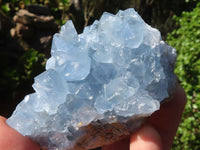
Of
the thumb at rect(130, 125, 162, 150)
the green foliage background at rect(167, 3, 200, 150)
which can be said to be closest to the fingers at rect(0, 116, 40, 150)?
the thumb at rect(130, 125, 162, 150)

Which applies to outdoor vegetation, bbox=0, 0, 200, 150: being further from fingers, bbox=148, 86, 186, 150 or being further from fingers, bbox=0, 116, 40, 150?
fingers, bbox=0, 116, 40, 150

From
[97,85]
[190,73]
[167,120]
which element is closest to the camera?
[97,85]

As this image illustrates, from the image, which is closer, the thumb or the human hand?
the thumb

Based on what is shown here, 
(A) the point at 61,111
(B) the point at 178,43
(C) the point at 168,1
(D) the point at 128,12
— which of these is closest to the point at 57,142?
(A) the point at 61,111

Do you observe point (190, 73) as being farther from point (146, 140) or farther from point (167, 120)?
point (146, 140)

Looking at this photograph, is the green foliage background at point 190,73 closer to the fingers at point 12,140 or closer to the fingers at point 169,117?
the fingers at point 169,117

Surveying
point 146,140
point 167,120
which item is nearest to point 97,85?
point 146,140

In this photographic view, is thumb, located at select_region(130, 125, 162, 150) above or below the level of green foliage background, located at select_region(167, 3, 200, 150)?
above
